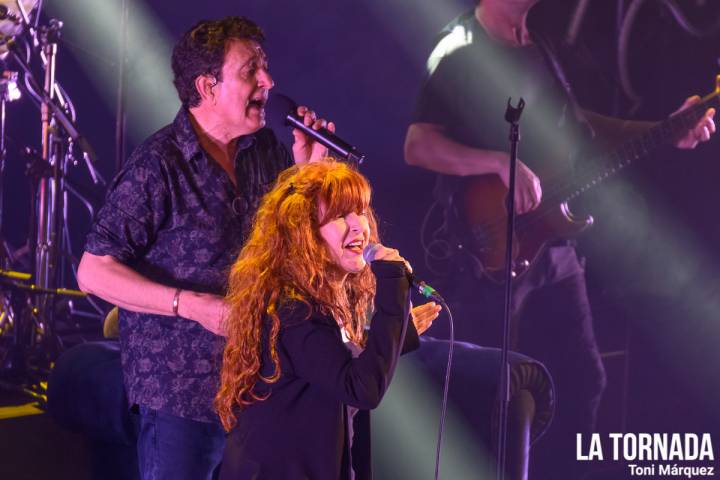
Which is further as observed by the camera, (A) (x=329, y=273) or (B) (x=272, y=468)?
(A) (x=329, y=273)

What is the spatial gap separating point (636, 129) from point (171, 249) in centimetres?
253

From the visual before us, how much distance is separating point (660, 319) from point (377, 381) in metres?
2.63

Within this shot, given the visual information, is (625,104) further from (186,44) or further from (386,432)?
(186,44)

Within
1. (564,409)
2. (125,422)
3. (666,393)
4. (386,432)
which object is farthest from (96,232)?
(666,393)

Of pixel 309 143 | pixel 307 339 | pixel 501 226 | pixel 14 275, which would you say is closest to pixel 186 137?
pixel 309 143

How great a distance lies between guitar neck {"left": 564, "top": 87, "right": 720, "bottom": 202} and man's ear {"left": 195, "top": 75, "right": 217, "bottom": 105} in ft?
7.04

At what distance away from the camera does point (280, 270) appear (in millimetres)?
2176

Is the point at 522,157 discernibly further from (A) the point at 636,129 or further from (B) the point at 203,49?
(B) the point at 203,49

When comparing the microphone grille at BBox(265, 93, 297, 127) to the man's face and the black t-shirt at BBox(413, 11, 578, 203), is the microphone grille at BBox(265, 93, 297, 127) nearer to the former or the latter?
the man's face

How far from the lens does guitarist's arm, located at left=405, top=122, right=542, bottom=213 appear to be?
412 centimetres

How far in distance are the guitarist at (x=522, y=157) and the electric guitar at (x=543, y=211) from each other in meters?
0.06

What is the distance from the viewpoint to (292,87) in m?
4.42

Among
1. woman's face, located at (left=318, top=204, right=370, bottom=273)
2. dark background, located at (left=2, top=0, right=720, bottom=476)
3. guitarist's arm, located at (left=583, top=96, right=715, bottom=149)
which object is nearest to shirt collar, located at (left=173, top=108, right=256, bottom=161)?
woman's face, located at (left=318, top=204, right=370, bottom=273)

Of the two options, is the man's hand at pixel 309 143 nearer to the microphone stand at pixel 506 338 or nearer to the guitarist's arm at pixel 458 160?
the microphone stand at pixel 506 338
